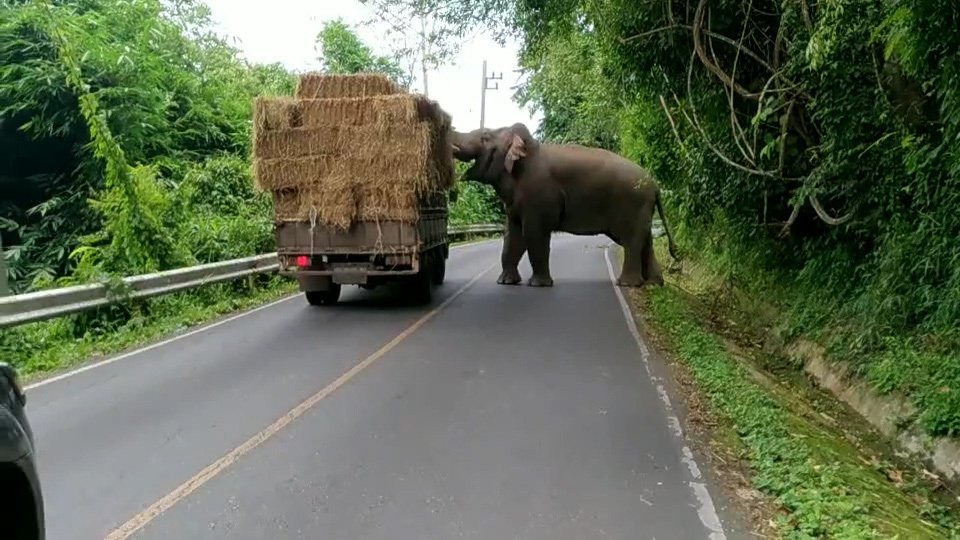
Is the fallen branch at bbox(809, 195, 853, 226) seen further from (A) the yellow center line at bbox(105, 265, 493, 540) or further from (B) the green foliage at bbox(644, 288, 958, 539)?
(A) the yellow center line at bbox(105, 265, 493, 540)

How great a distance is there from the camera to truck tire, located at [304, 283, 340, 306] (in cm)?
1337

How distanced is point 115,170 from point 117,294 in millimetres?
3178

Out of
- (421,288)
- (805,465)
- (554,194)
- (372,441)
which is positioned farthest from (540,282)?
(805,465)

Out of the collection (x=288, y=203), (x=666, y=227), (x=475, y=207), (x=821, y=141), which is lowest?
(x=475, y=207)

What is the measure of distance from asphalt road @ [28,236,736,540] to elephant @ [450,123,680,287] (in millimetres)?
6227

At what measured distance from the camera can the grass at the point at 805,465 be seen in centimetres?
483

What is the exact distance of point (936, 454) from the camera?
6871 mm

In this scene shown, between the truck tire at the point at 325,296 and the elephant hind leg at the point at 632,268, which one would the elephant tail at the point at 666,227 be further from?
the truck tire at the point at 325,296

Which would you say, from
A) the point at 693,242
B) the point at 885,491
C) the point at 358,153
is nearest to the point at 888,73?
the point at 885,491

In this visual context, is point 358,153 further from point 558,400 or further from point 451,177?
point 558,400

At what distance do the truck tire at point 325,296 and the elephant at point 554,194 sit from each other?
14.0 feet

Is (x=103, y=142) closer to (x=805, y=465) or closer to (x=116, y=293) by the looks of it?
(x=116, y=293)

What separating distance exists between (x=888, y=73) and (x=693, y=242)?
1148 cm

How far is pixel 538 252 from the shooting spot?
16641 millimetres
